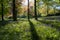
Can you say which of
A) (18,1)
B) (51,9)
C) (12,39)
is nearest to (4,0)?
(18,1)

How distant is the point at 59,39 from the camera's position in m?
9.55

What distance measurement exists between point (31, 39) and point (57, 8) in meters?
63.0

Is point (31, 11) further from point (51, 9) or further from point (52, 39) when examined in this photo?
point (52, 39)

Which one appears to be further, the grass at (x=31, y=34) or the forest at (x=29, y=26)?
the forest at (x=29, y=26)

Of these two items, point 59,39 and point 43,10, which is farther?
point 43,10

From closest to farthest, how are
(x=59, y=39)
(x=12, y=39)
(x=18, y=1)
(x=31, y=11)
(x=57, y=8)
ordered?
(x=59, y=39) → (x=12, y=39) → (x=18, y=1) → (x=57, y=8) → (x=31, y=11)

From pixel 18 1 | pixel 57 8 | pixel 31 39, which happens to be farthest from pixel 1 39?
pixel 57 8

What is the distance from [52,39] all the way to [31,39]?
116 cm

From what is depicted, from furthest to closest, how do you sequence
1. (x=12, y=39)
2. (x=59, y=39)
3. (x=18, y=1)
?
(x=18, y=1) → (x=12, y=39) → (x=59, y=39)

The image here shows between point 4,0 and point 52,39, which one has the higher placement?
point 4,0

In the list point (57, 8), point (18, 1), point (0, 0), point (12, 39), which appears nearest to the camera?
→ point (12, 39)

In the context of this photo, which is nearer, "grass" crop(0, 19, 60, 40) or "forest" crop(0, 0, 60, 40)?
"grass" crop(0, 19, 60, 40)

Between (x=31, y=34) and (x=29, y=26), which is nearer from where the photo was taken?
(x=31, y=34)

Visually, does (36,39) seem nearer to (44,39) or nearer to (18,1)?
(44,39)
